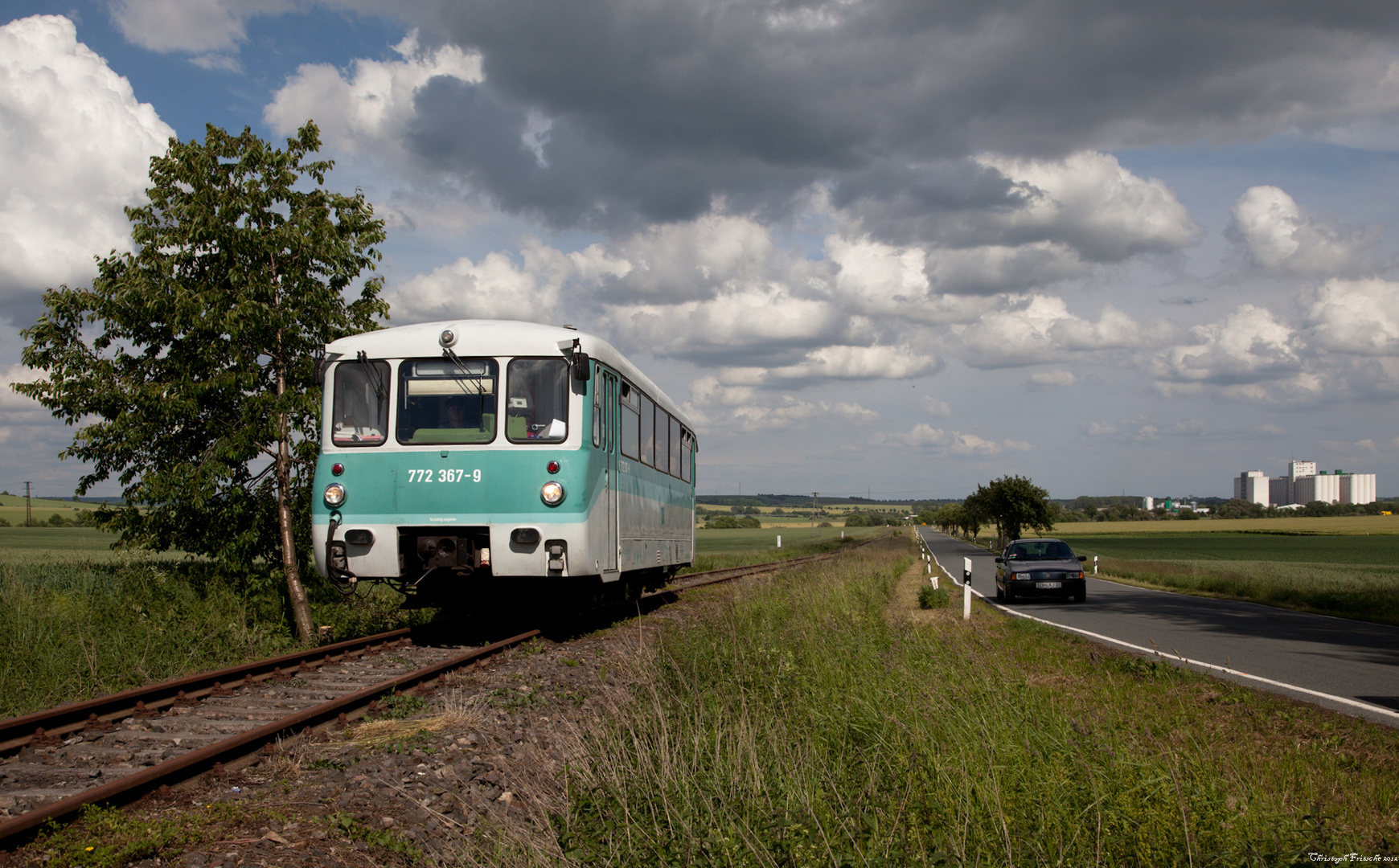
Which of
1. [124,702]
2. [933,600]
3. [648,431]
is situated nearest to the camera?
[124,702]

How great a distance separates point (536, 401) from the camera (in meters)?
9.63

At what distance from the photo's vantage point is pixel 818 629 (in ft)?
31.3

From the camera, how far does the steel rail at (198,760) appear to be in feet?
13.7

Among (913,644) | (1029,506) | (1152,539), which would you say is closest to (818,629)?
(913,644)

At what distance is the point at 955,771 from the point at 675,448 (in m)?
11.7

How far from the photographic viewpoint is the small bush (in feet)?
55.4

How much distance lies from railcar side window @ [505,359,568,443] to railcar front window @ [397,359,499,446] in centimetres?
21

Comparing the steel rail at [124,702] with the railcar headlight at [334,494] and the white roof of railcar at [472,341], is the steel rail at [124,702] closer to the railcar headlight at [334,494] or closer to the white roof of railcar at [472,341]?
the railcar headlight at [334,494]

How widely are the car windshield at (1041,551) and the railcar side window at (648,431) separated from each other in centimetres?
1101

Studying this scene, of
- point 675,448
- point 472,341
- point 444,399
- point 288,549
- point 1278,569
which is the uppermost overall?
point 472,341

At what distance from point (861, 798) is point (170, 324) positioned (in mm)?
10670

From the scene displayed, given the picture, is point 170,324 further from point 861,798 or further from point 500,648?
point 861,798

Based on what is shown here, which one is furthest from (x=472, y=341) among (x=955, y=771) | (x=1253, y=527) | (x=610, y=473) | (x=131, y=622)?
(x=1253, y=527)

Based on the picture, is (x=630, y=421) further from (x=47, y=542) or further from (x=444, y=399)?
(x=47, y=542)
